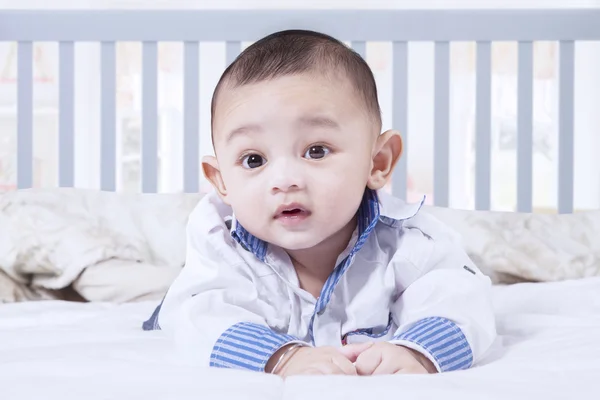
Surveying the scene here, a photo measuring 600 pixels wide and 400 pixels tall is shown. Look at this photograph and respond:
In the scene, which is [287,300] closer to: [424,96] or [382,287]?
[382,287]

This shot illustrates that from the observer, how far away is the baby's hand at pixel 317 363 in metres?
0.67

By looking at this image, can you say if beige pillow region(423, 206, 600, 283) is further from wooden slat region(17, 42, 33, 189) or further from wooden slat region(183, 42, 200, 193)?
wooden slat region(17, 42, 33, 189)

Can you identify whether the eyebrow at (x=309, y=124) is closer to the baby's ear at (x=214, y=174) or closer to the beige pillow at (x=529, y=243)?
the baby's ear at (x=214, y=174)

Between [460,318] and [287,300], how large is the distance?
0.68 ft

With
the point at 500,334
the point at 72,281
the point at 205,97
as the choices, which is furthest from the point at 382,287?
the point at 205,97

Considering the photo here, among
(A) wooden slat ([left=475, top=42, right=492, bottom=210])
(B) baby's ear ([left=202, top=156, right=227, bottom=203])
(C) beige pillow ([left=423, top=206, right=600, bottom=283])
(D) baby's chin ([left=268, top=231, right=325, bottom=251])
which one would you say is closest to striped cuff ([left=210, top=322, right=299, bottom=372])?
(D) baby's chin ([left=268, top=231, right=325, bottom=251])

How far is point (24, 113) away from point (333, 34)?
765mm

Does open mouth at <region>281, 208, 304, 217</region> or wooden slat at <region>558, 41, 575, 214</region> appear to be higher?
wooden slat at <region>558, 41, 575, 214</region>

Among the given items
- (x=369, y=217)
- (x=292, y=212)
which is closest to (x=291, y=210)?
(x=292, y=212)

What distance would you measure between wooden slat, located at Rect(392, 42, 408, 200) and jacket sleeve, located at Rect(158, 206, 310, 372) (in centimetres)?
101

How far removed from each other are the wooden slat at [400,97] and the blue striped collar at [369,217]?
0.93m

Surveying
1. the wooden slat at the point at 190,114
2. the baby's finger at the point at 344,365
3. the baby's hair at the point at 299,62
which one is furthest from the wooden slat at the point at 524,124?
the baby's finger at the point at 344,365

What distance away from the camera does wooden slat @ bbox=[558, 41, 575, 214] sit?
6.23 feet

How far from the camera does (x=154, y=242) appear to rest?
148 cm
